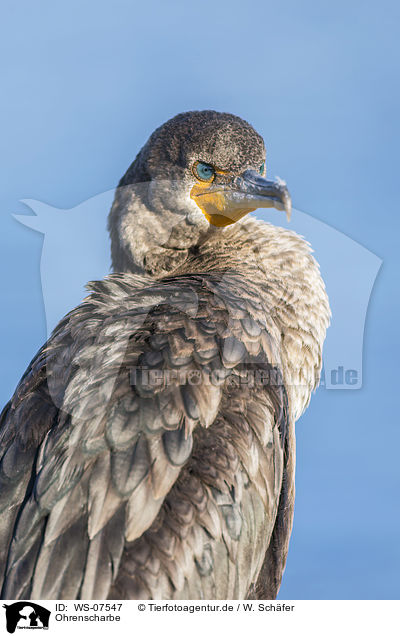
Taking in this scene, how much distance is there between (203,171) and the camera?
13.9 ft

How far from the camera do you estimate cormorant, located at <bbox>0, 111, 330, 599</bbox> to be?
268cm

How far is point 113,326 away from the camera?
3355 millimetres

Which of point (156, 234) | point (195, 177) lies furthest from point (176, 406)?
point (195, 177)

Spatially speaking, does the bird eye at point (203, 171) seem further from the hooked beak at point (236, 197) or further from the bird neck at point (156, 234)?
the bird neck at point (156, 234)

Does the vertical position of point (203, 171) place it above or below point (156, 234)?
above
